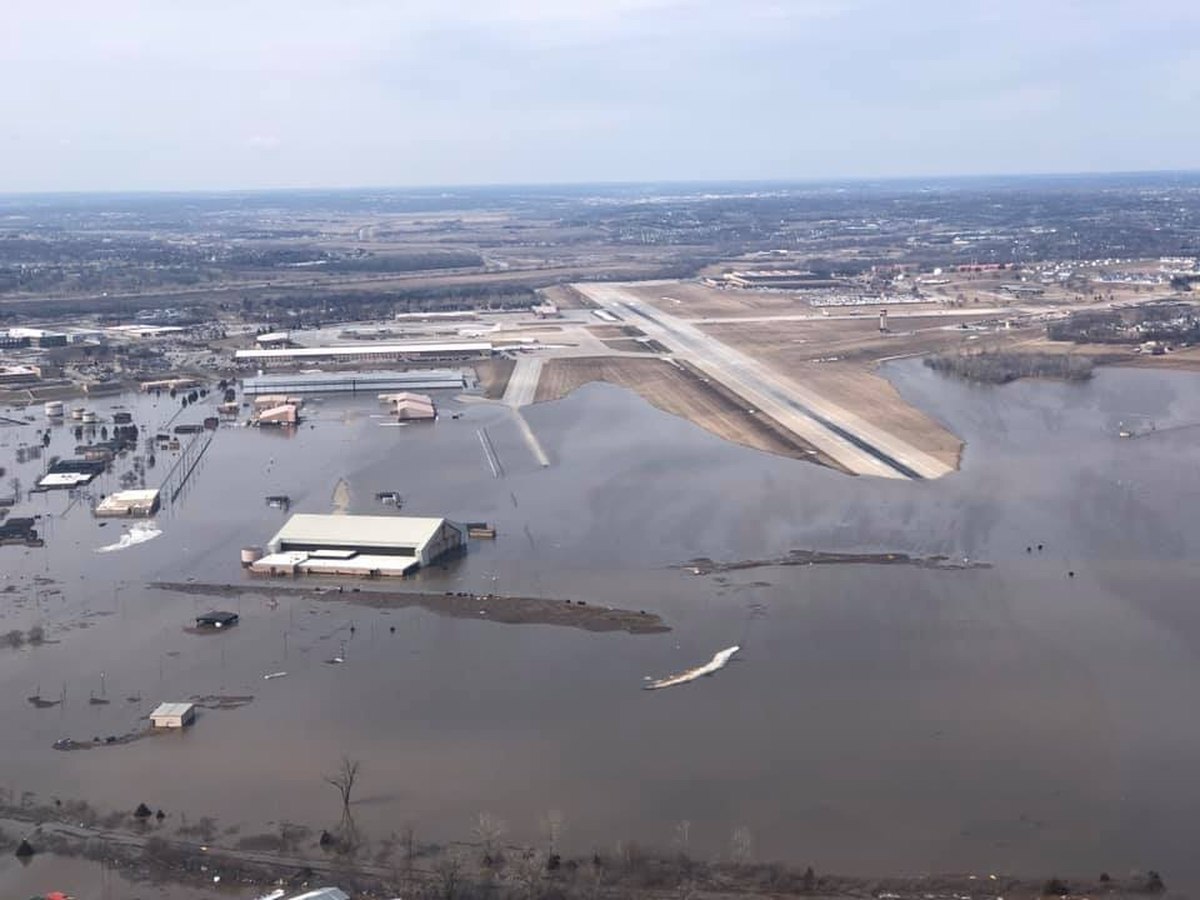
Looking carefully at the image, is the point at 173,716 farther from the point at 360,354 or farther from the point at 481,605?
the point at 360,354

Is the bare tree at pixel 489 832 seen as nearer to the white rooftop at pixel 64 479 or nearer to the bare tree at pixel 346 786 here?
the bare tree at pixel 346 786

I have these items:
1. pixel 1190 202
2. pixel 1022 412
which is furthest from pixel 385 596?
pixel 1190 202

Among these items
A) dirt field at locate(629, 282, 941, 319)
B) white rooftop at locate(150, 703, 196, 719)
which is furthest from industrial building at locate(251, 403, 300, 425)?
dirt field at locate(629, 282, 941, 319)

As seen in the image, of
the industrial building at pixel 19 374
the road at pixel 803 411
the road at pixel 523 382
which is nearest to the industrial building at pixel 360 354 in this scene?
the road at pixel 523 382

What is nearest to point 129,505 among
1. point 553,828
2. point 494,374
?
point 553,828

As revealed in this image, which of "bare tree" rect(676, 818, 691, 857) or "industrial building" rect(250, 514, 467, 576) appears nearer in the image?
"bare tree" rect(676, 818, 691, 857)

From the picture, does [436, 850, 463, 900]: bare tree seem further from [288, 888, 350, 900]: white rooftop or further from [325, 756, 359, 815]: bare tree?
[325, 756, 359, 815]: bare tree
